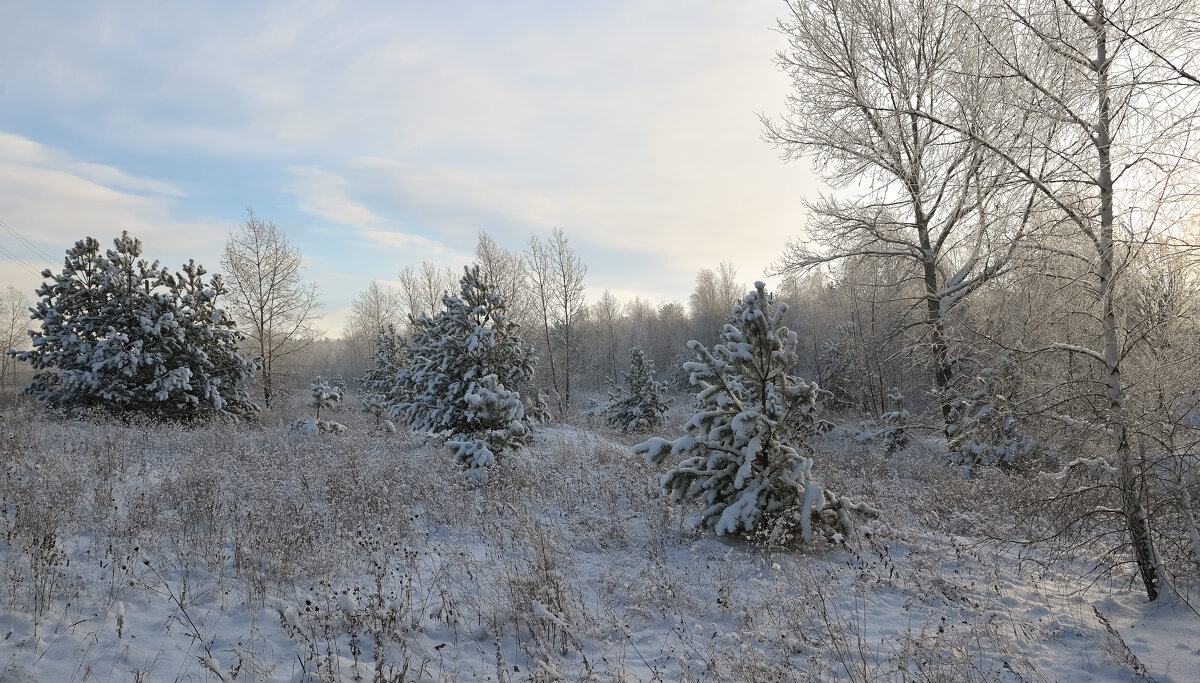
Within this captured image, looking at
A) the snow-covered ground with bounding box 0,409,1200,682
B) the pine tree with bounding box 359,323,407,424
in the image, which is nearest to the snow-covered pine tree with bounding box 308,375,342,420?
the pine tree with bounding box 359,323,407,424

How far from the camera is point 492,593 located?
4.46 m

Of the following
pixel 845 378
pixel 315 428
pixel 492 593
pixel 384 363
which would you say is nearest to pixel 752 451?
pixel 492 593

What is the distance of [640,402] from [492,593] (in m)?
17.2

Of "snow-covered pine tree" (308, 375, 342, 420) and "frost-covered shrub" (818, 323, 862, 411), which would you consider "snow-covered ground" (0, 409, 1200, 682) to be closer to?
"snow-covered pine tree" (308, 375, 342, 420)

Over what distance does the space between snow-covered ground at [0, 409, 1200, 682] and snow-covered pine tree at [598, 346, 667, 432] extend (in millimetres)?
13323

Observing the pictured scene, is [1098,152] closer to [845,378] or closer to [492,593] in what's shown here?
[492,593]

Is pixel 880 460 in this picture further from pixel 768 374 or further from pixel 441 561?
pixel 441 561

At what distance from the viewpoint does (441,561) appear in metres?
5.06

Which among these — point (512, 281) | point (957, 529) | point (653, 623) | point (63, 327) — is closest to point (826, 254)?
point (957, 529)

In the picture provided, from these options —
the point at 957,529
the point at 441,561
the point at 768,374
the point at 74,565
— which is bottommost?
the point at 957,529

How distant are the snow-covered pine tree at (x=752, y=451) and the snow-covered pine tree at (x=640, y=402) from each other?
14.8m

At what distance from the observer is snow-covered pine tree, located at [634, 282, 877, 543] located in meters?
5.68

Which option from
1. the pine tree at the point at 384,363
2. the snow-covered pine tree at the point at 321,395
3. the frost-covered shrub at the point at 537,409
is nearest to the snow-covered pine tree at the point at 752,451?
the frost-covered shrub at the point at 537,409

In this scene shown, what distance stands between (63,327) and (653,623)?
1682 centimetres
